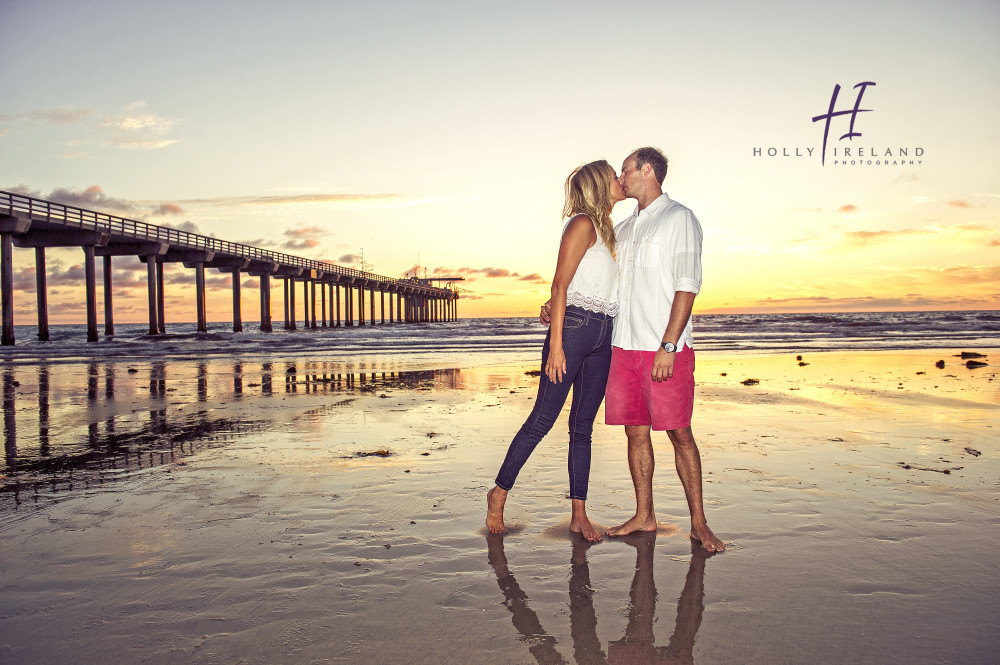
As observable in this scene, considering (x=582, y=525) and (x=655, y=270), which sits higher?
(x=655, y=270)

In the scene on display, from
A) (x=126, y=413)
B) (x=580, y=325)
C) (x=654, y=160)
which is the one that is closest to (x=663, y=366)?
(x=580, y=325)

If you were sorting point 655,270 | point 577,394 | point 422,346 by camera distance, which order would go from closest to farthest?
point 655,270, point 577,394, point 422,346

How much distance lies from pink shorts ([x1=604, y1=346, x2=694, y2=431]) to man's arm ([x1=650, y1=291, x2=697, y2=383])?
7 cm

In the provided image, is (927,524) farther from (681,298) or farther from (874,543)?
(681,298)

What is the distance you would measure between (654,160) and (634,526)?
175cm

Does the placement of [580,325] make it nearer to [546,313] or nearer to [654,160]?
[546,313]

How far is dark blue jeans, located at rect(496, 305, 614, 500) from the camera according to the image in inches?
119

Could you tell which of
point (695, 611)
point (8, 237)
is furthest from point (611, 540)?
point (8, 237)

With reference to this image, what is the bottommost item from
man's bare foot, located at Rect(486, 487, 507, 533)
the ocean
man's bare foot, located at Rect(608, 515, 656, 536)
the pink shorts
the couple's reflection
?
the couple's reflection

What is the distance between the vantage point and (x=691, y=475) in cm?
295

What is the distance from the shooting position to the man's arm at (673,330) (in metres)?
2.77

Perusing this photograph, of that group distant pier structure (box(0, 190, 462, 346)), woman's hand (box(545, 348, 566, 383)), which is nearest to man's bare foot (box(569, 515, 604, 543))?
woman's hand (box(545, 348, 566, 383))

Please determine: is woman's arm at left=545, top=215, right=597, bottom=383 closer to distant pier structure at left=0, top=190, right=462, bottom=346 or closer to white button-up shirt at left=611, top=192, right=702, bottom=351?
white button-up shirt at left=611, top=192, right=702, bottom=351

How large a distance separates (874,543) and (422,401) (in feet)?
17.0
